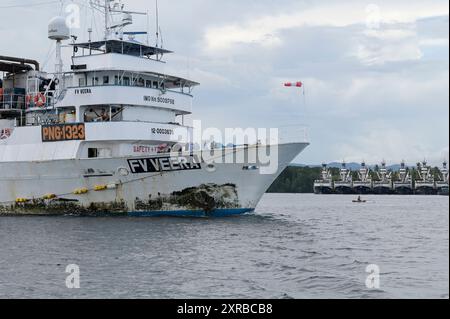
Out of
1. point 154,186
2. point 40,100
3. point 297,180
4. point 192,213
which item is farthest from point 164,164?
point 297,180

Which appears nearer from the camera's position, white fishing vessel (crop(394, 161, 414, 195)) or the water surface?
the water surface

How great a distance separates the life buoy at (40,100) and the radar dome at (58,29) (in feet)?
13.1

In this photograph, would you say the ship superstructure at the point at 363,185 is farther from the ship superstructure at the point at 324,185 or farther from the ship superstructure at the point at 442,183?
the ship superstructure at the point at 442,183

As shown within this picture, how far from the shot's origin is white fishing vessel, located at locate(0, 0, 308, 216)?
31.4m

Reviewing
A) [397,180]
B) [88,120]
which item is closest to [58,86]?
[88,120]

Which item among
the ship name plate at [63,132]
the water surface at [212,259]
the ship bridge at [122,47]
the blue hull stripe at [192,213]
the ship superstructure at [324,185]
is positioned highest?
the ship bridge at [122,47]

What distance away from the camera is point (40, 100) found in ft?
A: 119

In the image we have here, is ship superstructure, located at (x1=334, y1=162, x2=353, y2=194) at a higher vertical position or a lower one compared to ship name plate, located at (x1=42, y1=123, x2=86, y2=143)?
lower

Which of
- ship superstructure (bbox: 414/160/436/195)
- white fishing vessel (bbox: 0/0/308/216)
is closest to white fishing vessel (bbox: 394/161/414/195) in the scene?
ship superstructure (bbox: 414/160/436/195)

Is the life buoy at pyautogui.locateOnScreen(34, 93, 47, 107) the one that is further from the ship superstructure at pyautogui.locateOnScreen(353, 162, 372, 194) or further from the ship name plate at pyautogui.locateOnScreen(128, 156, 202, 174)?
the ship superstructure at pyautogui.locateOnScreen(353, 162, 372, 194)

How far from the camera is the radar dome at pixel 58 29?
37.9m

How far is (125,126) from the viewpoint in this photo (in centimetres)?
3247

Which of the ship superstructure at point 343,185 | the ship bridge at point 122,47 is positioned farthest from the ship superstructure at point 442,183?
the ship bridge at point 122,47

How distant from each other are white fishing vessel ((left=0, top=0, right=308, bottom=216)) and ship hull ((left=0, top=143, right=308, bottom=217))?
52 millimetres
